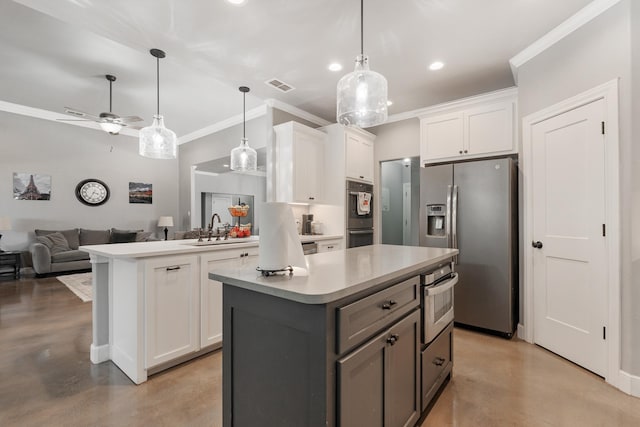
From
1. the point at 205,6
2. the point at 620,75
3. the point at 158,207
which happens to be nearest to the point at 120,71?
the point at 205,6

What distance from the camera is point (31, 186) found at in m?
5.75

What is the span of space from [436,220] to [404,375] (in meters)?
2.32

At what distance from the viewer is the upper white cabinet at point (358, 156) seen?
4.38 meters

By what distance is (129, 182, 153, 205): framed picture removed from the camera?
708 cm

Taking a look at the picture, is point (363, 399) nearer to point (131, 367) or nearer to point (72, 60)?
point (131, 367)

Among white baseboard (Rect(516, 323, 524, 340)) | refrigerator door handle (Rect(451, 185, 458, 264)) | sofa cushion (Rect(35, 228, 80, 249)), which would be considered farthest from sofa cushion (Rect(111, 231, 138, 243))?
white baseboard (Rect(516, 323, 524, 340))

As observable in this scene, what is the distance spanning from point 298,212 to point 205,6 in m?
2.83

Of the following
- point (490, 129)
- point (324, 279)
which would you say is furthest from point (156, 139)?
point (490, 129)

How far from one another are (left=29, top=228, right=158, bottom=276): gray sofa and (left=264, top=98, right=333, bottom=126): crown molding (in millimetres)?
4614

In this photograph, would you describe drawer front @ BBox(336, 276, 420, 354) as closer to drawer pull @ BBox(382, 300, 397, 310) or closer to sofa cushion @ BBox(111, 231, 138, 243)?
drawer pull @ BBox(382, 300, 397, 310)

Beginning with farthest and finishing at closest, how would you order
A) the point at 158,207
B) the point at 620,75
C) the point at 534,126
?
the point at 158,207 < the point at 534,126 < the point at 620,75

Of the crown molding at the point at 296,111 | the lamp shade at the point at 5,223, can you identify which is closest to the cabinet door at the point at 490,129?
the crown molding at the point at 296,111

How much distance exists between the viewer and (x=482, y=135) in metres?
3.50

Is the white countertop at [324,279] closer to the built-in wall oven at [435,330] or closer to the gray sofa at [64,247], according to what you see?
the built-in wall oven at [435,330]
